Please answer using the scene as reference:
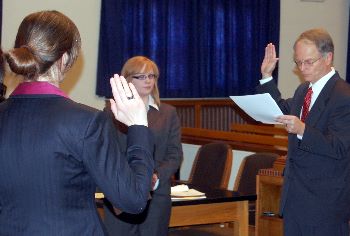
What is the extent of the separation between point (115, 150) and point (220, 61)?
29.0 feet

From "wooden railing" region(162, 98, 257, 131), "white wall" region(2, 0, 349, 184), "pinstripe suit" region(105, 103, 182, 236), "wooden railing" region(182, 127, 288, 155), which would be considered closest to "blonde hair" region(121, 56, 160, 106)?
"pinstripe suit" region(105, 103, 182, 236)

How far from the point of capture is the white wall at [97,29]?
8.71 metres

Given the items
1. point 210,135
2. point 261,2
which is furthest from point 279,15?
point 210,135

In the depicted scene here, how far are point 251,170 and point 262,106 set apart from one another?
1.88 metres

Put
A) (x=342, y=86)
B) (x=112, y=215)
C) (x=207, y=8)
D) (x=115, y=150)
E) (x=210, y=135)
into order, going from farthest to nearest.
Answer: (x=207, y=8), (x=210, y=135), (x=112, y=215), (x=342, y=86), (x=115, y=150)

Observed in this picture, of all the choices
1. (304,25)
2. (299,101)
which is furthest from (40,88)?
(304,25)

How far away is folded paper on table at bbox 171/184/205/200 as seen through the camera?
15.7 ft

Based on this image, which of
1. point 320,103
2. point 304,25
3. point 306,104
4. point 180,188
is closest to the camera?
point 320,103

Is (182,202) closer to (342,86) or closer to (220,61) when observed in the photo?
(342,86)

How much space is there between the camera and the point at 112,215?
4410 mm

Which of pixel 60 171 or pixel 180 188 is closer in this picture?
pixel 60 171

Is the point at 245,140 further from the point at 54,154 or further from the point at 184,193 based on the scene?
the point at 54,154

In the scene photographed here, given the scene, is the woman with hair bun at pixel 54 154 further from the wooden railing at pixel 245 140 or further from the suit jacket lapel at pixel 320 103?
the wooden railing at pixel 245 140

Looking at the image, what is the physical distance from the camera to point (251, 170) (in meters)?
5.55
